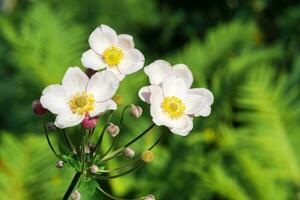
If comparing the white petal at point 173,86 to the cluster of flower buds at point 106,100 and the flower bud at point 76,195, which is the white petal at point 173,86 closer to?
the cluster of flower buds at point 106,100

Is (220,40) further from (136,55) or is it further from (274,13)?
(136,55)

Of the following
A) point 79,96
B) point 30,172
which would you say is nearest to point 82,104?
point 79,96

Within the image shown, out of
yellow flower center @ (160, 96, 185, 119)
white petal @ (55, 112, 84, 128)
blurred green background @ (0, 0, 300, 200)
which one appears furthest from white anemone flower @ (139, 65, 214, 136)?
blurred green background @ (0, 0, 300, 200)

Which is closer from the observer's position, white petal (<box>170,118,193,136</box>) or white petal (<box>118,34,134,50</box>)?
white petal (<box>170,118,193,136</box>)

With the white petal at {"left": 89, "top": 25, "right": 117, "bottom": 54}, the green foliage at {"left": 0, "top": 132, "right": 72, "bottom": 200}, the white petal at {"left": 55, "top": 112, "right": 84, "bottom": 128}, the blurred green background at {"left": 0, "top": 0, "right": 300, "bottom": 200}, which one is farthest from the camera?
the blurred green background at {"left": 0, "top": 0, "right": 300, "bottom": 200}

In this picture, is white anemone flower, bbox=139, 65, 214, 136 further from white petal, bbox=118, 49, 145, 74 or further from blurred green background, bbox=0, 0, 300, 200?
blurred green background, bbox=0, 0, 300, 200

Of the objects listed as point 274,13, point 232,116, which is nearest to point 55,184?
point 232,116

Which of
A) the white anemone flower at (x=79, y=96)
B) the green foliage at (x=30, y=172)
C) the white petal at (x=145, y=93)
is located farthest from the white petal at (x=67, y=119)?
the green foliage at (x=30, y=172)
